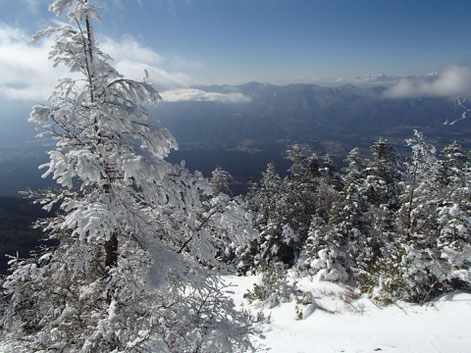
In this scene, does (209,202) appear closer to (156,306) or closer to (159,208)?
(159,208)

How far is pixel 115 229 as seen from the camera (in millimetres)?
4277

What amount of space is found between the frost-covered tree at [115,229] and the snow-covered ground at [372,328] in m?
1.40

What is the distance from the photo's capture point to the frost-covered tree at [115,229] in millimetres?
3506

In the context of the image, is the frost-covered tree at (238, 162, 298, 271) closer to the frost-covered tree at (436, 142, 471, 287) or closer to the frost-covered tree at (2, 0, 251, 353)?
the frost-covered tree at (436, 142, 471, 287)

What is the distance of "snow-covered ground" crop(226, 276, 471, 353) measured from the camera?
6539mm

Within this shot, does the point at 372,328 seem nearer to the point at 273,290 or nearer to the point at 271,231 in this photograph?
the point at 273,290

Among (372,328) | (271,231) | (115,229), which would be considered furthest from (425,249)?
(271,231)

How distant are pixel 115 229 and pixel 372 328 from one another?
27.1 ft

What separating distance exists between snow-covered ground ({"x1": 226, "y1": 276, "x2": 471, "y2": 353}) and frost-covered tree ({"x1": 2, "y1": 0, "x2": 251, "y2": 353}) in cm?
140

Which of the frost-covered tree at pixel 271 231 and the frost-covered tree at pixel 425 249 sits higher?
the frost-covered tree at pixel 425 249

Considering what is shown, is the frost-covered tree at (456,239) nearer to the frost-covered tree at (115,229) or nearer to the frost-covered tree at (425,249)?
the frost-covered tree at (425,249)

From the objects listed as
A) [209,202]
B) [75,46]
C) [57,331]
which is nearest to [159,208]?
[209,202]

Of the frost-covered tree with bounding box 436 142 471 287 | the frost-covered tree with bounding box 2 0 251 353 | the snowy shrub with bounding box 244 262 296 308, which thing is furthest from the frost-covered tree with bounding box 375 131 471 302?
the frost-covered tree with bounding box 2 0 251 353

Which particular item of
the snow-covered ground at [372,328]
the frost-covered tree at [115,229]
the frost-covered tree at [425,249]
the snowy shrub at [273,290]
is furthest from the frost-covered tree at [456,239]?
the frost-covered tree at [115,229]
